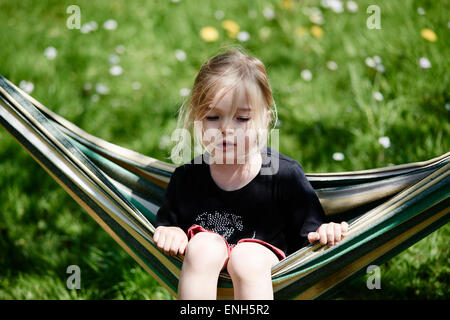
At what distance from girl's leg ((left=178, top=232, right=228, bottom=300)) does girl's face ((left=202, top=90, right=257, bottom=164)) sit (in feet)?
0.86

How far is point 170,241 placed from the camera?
1204 millimetres

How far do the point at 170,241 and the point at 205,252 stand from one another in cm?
10

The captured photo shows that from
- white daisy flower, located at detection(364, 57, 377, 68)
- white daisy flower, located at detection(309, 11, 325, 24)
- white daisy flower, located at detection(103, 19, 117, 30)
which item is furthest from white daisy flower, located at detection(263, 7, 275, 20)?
white daisy flower, located at detection(103, 19, 117, 30)

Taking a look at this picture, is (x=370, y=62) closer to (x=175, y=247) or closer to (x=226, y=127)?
(x=226, y=127)

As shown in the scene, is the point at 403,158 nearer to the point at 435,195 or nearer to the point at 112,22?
the point at 435,195

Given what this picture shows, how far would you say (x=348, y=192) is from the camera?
1.36 metres

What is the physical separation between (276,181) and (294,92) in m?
1.23

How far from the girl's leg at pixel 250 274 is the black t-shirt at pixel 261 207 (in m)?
0.13

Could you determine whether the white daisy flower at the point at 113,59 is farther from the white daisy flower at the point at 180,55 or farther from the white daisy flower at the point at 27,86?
the white daisy flower at the point at 27,86

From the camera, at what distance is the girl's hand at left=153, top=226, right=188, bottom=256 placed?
119cm

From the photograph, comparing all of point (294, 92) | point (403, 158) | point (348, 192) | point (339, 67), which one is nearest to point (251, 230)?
point (348, 192)

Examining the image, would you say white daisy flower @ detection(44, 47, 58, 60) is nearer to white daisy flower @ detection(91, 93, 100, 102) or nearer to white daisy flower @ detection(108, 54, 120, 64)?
white daisy flower @ detection(108, 54, 120, 64)
